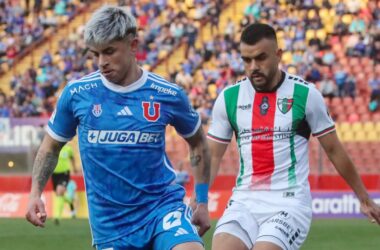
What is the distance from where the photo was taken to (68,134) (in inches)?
279

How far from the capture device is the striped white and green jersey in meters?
7.87

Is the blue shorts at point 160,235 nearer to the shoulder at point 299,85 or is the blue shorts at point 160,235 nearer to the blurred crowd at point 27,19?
the shoulder at point 299,85

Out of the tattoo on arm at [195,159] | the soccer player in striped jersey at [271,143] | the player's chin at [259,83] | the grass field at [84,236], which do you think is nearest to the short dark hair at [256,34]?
the soccer player in striped jersey at [271,143]

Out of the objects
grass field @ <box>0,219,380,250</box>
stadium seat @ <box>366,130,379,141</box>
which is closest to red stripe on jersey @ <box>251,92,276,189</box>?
grass field @ <box>0,219,380,250</box>

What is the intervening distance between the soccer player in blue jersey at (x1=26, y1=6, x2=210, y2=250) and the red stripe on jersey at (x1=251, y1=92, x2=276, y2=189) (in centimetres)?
101

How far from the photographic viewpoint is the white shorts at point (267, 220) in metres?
7.54

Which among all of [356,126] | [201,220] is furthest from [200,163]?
[356,126]

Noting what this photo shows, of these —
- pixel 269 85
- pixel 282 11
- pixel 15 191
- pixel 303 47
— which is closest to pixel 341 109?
pixel 303 47

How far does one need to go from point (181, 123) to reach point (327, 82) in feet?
74.4

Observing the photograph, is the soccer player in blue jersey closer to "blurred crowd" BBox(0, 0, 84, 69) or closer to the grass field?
the grass field

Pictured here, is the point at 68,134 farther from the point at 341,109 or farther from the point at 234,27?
the point at 234,27

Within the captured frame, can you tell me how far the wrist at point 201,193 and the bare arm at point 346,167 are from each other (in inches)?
43.1

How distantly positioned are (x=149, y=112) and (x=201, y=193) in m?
0.83

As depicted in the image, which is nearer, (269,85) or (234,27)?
(269,85)
